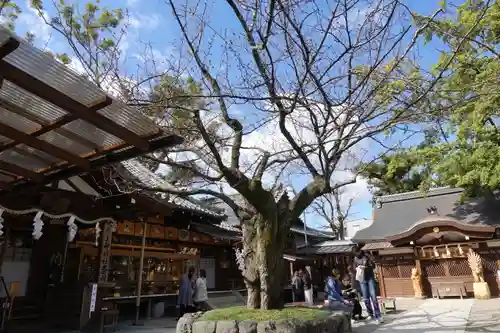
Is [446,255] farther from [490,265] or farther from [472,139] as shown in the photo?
[472,139]

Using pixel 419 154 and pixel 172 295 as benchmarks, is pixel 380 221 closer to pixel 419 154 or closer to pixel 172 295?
pixel 419 154

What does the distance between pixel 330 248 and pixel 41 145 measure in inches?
757

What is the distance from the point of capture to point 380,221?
20.9 meters

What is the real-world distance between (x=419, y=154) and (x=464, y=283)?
586cm

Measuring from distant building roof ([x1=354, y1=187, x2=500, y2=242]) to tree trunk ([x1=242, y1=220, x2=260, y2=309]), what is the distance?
501 inches

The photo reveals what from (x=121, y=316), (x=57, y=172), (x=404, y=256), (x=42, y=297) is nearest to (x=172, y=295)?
(x=121, y=316)

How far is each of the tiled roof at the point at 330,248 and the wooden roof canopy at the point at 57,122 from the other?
702 inches

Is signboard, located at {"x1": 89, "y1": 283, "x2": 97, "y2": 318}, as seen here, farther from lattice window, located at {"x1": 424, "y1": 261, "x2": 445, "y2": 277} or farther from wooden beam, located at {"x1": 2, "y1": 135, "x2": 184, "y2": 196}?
lattice window, located at {"x1": 424, "y1": 261, "x2": 445, "y2": 277}

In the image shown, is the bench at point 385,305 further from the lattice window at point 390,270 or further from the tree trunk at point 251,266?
the tree trunk at point 251,266

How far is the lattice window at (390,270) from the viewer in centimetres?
1784

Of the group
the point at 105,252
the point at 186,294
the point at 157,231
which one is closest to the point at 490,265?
the point at 186,294

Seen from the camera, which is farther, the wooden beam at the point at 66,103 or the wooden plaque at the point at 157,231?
the wooden plaque at the point at 157,231

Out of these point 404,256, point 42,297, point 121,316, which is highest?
point 404,256

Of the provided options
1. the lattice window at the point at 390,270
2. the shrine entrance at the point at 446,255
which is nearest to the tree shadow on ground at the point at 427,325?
the shrine entrance at the point at 446,255
